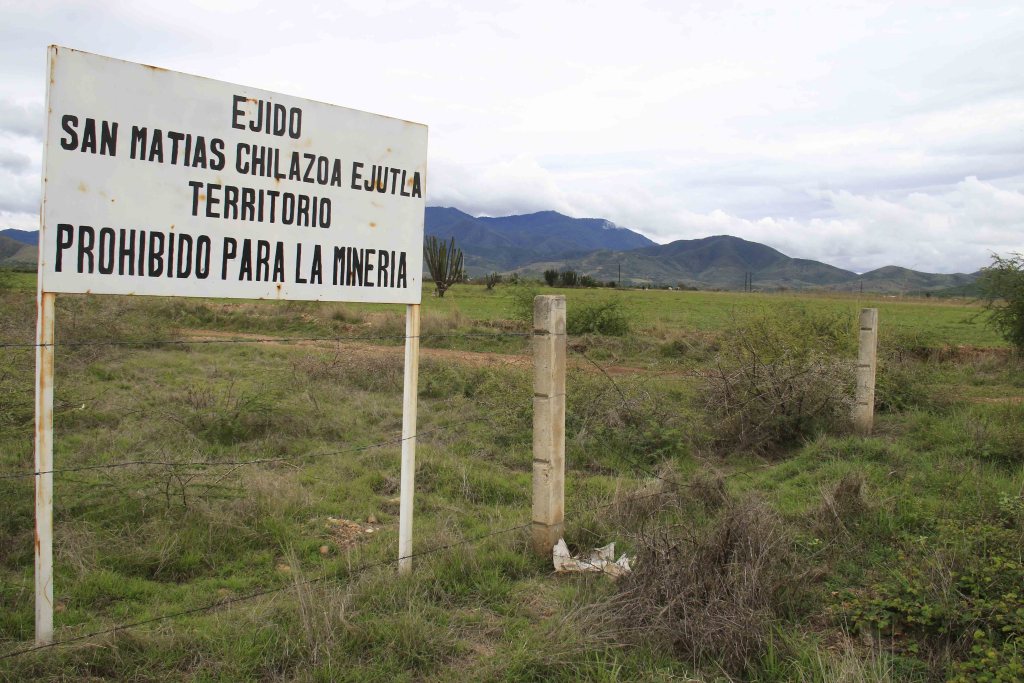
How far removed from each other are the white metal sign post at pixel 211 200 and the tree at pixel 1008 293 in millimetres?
15028

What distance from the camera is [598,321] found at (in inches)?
750

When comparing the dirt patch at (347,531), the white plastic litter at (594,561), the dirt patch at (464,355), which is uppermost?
the dirt patch at (464,355)

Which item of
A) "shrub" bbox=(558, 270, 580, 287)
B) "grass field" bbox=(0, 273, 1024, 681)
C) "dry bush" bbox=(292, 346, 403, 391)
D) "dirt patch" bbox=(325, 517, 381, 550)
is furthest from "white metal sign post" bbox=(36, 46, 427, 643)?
"shrub" bbox=(558, 270, 580, 287)

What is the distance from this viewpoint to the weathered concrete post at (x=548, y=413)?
14.1ft

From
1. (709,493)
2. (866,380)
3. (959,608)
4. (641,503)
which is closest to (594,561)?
(641,503)

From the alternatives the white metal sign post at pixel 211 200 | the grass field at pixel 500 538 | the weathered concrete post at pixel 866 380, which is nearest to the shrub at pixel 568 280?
the grass field at pixel 500 538

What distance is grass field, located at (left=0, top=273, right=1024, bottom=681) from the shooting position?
3.20 metres

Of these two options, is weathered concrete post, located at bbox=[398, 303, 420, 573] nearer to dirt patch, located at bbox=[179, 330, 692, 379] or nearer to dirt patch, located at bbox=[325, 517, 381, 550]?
dirt patch, located at bbox=[325, 517, 381, 550]

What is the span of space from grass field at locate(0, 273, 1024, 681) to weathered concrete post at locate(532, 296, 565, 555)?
0.26 metres

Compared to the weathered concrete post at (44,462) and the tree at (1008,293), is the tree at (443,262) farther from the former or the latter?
the weathered concrete post at (44,462)

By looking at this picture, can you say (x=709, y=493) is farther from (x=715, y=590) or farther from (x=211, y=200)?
(x=211, y=200)

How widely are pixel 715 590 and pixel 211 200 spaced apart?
10.1 feet

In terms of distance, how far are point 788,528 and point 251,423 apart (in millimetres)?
5356

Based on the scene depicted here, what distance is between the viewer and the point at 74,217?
3148 millimetres
